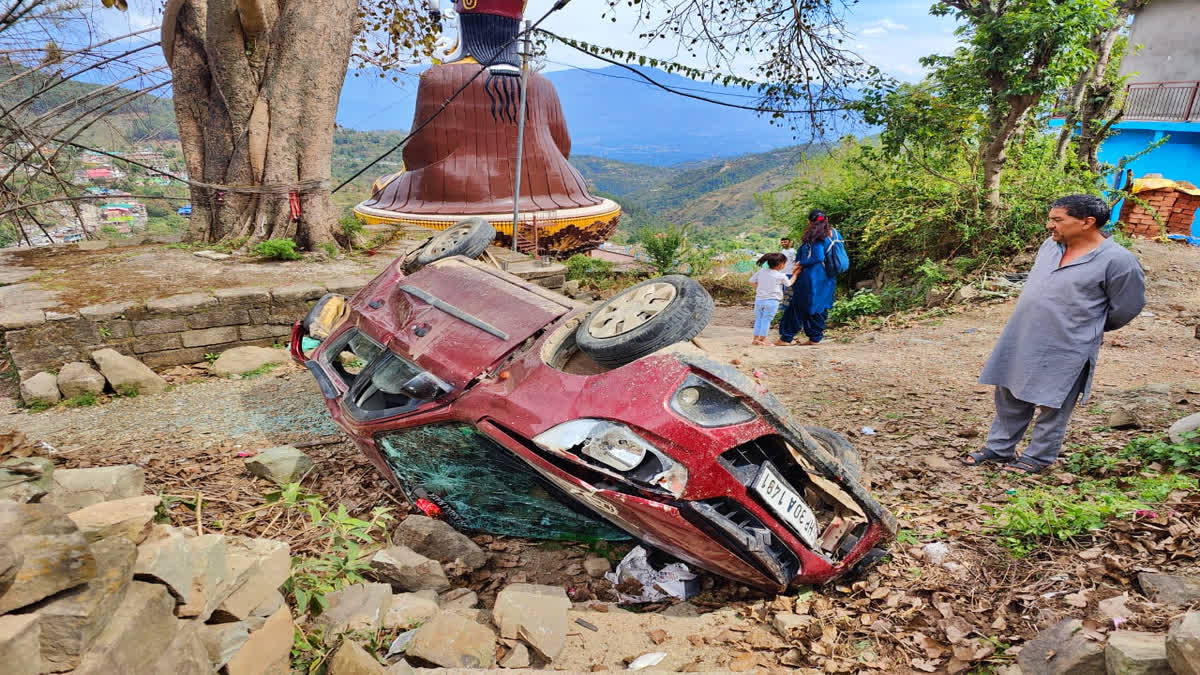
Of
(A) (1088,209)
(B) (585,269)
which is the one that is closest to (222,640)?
(A) (1088,209)

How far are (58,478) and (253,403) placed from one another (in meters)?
2.39

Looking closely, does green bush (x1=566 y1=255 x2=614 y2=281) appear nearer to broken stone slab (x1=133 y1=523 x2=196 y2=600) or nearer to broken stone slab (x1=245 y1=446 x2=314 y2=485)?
broken stone slab (x1=245 y1=446 x2=314 y2=485)

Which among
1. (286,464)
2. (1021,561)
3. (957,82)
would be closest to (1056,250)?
(1021,561)

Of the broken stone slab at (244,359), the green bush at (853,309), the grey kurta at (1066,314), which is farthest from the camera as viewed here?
the green bush at (853,309)

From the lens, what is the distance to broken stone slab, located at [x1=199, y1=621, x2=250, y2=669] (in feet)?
5.74

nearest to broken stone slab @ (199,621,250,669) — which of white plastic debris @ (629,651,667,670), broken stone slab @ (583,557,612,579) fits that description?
white plastic debris @ (629,651,667,670)

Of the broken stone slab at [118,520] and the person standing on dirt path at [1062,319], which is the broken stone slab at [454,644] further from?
the person standing on dirt path at [1062,319]

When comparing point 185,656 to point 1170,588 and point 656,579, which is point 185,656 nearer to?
point 656,579

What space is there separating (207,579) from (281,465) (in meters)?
1.78

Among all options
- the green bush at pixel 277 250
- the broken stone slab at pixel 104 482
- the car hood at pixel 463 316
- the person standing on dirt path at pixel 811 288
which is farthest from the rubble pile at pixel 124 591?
the person standing on dirt path at pixel 811 288

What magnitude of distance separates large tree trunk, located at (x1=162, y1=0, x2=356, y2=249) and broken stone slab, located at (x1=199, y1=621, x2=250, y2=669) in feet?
22.1

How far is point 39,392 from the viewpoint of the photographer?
480cm

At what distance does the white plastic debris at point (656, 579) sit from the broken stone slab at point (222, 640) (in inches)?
54.5

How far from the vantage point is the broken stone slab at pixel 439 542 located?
9.06 feet
